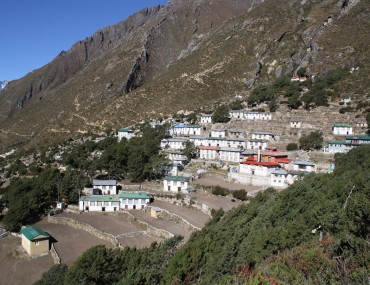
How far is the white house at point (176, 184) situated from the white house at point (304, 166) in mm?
13199

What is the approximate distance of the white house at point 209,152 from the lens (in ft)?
172

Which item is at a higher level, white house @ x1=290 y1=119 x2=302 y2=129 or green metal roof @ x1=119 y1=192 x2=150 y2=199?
white house @ x1=290 y1=119 x2=302 y2=129

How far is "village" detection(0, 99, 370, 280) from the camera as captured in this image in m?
29.2

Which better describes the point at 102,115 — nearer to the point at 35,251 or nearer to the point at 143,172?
the point at 143,172

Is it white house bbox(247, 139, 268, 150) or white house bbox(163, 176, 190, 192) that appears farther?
white house bbox(247, 139, 268, 150)

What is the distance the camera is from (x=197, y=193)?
3931 centimetres

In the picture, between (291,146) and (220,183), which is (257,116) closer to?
(291,146)

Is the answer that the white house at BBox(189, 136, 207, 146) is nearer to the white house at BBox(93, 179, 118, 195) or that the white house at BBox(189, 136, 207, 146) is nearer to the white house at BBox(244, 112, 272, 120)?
the white house at BBox(244, 112, 272, 120)

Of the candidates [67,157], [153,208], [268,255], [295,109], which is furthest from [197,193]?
[295,109]

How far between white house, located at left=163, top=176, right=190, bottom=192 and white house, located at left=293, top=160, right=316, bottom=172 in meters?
13.2

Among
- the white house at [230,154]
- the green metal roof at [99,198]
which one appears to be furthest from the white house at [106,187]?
the white house at [230,154]

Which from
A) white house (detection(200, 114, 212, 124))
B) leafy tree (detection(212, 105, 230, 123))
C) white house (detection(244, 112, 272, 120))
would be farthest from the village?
white house (detection(200, 114, 212, 124))

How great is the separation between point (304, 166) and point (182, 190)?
14980 millimetres

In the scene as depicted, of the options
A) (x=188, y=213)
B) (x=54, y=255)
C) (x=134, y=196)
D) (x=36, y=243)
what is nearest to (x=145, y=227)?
(x=188, y=213)
